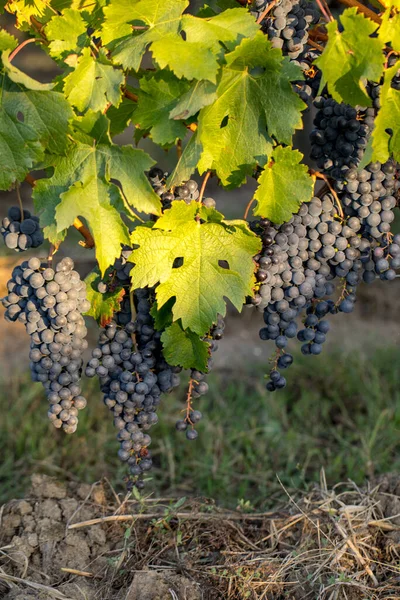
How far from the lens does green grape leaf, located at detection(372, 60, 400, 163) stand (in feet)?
5.52

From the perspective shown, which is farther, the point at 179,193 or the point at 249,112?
the point at 179,193

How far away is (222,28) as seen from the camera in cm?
174

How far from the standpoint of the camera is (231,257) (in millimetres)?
1927

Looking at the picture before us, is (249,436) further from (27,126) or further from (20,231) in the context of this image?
(27,126)

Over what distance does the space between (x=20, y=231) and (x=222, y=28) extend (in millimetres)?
807

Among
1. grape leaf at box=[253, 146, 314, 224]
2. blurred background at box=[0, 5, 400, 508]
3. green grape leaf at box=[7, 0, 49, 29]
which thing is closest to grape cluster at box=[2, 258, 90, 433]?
grape leaf at box=[253, 146, 314, 224]

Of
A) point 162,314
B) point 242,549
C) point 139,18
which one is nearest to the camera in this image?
point 139,18

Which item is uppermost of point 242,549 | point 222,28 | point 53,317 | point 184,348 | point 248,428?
point 222,28

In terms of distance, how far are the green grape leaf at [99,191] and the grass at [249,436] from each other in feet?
5.07

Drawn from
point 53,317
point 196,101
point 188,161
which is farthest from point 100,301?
point 196,101

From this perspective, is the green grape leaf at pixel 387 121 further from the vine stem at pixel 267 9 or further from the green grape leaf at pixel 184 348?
the green grape leaf at pixel 184 348

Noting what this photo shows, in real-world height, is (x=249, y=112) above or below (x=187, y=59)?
below

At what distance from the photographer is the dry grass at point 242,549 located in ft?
7.10

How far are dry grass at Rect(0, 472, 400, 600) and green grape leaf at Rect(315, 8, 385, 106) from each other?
4.70ft
